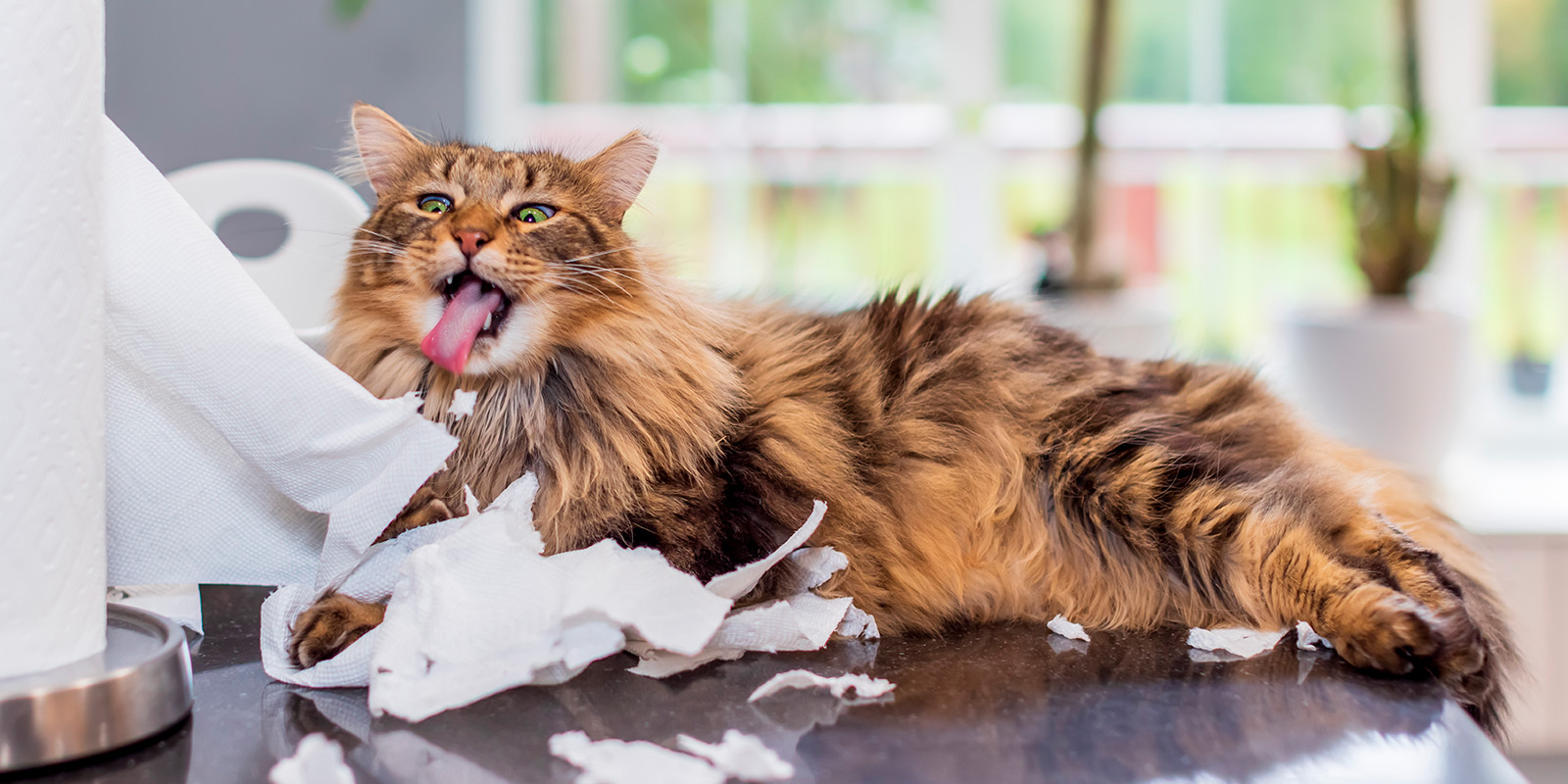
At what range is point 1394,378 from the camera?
294 cm

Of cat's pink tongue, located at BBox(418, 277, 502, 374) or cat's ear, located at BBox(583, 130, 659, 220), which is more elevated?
cat's ear, located at BBox(583, 130, 659, 220)

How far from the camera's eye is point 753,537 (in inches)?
44.8

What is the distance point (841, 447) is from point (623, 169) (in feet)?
1.36

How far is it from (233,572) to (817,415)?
601mm

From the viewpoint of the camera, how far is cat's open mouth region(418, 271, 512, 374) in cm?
105

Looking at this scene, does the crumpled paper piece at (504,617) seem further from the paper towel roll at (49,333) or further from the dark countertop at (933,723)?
the paper towel roll at (49,333)

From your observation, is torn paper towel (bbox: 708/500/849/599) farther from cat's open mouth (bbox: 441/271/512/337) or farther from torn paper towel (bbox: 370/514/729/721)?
cat's open mouth (bbox: 441/271/512/337)

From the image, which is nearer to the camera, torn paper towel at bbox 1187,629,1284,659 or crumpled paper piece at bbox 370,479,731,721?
crumpled paper piece at bbox 370,479,731,721

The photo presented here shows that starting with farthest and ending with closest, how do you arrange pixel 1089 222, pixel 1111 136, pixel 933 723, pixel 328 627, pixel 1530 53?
pixel 1111 136 < pixel 1530 53 < pixel 1089 222 < pixel 328 627 < pixel 933 723

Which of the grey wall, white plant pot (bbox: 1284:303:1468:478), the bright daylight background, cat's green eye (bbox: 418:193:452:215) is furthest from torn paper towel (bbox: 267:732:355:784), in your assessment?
the bright daylight background

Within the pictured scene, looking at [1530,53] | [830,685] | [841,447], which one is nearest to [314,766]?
[830,685]

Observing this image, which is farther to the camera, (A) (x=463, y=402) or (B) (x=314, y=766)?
(A) (x=463, y=402)

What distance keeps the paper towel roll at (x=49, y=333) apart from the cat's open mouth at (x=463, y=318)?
302 mm

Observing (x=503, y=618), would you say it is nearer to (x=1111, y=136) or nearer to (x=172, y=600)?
(x=172, y=600)
